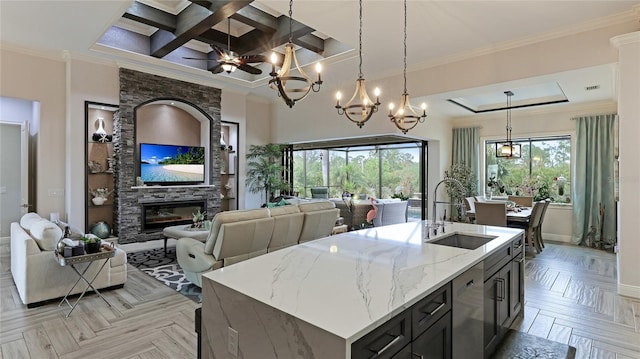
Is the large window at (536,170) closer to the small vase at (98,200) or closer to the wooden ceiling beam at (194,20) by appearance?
the wooden ceiling beam at (194,20)

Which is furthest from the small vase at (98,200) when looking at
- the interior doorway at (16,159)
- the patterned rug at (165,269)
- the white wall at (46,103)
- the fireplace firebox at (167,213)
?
the patterned rug at (165,269)

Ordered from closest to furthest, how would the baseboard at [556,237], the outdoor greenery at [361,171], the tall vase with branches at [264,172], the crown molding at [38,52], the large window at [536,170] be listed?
1. the crown molding at [38,52]
2. the baseboard at [556,237]
3. the large window at [536,170]
4. the tall vase with branches at [264,172]
5. the outdoor greenery at [361,171]

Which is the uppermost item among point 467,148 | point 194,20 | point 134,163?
point 194,20

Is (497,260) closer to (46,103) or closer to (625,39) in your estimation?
(625,39)

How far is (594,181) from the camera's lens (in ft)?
21.9

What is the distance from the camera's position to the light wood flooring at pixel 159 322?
2.69m

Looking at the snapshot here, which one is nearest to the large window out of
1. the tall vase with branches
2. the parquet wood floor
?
the parquet wood floor

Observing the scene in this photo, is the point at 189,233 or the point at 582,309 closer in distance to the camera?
the point at 582,309

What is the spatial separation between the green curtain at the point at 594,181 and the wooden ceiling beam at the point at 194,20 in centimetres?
719

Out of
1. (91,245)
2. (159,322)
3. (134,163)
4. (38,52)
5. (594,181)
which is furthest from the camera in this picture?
(594,181)

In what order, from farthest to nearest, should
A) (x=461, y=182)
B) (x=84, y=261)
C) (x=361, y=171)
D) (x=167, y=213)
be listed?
(x=361, y=171)
(x=461, y=182)
(x=167, y=213)
(x=84, y=261)

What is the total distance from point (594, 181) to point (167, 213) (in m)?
8.91

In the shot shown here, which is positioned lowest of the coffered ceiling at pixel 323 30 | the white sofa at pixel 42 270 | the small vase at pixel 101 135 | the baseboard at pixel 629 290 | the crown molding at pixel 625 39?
the baseboard at pixel 629 290

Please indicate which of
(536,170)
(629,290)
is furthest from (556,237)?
(629,290)
